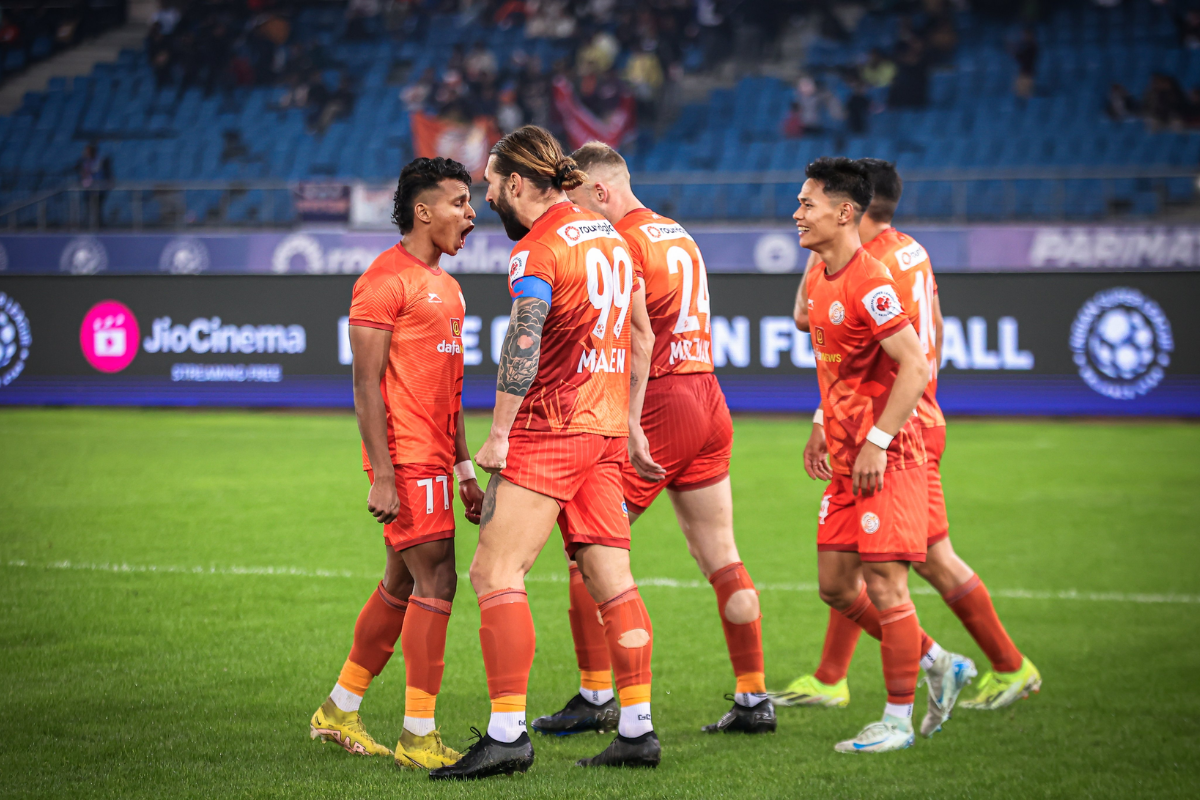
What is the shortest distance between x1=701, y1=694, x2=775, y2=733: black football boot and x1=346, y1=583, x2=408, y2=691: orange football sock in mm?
1292

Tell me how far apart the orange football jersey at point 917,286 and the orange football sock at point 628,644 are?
1651 millimetres

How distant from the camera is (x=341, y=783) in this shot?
3.73 m

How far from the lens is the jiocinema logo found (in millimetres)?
15156

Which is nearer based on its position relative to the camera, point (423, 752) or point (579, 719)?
point (423, 752)

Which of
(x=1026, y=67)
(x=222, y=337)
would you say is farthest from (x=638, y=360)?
(x=1026, y=67)

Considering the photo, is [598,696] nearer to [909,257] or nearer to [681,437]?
[681,437]

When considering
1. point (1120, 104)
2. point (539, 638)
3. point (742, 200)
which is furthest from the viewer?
point (1120, 104)

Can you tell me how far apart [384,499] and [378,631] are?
58cm

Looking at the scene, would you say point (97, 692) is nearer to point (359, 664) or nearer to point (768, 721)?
point (359, 664)

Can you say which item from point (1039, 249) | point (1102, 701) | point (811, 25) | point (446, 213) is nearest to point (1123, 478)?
point (1039, 249)

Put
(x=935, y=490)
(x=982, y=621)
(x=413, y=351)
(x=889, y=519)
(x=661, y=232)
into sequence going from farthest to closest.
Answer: (x=982, y=621)
(x=935, y=490)
(x=661, y=232)
(x=889, y=519)
(x=413, y=351)

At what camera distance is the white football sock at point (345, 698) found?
4234 millimetres

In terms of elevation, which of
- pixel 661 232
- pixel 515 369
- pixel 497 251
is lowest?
pixel 515 369

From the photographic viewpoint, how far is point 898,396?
4238mm
